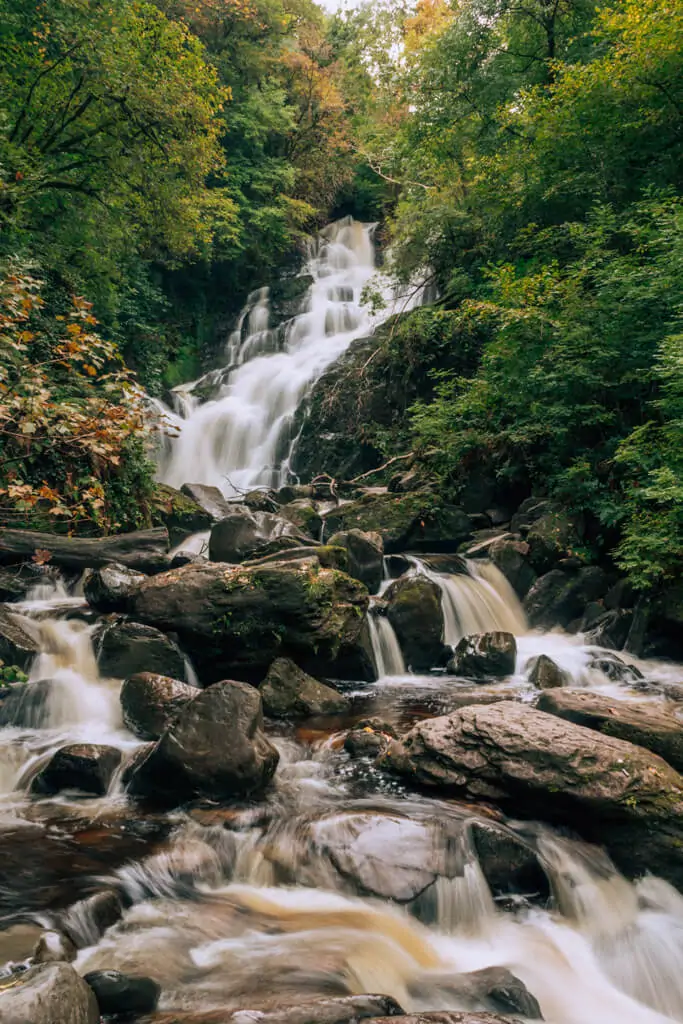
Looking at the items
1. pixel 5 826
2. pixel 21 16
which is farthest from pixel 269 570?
pixel 21 16

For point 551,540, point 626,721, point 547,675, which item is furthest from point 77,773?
point 551,540

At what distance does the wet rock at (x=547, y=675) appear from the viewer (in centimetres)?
725

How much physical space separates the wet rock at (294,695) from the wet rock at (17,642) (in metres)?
2.52

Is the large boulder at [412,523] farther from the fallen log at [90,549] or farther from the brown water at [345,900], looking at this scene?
the brown water at [345,900]

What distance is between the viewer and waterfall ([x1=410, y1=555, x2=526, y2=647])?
9297mm

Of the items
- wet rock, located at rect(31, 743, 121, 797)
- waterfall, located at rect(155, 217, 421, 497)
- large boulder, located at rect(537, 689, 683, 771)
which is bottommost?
wet rock, located at rect(31, 743, 121, 797)

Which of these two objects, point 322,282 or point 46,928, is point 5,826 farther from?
point 322,282

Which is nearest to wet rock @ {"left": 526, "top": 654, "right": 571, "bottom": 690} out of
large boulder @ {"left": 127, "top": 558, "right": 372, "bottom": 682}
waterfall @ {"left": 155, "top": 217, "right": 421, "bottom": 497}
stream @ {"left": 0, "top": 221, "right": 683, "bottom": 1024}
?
stream @ {"left": 0, "top": 221, "right": 683, "bottom": 1024}

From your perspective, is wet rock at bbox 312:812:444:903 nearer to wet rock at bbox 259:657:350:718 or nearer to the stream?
the stream

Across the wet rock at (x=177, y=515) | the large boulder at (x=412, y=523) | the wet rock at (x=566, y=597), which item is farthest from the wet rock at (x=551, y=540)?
the wet rock at (x=177, y=515)

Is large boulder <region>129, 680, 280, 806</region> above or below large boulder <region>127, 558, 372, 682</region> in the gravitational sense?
below

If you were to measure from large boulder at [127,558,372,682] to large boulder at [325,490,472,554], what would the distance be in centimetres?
428

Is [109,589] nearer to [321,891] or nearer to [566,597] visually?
[321,891]

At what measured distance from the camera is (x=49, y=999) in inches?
96.9
